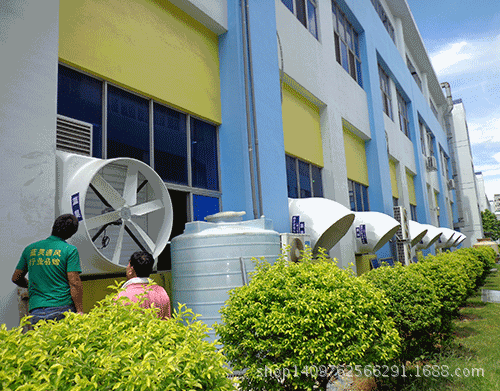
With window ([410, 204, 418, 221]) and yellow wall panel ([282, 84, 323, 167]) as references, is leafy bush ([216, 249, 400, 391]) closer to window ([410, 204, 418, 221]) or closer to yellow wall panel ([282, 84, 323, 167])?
yellow wall panel ([282, 84, 323, 167])

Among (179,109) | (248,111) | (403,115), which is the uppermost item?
(403,115)

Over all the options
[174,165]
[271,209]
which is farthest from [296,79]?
[174,165]

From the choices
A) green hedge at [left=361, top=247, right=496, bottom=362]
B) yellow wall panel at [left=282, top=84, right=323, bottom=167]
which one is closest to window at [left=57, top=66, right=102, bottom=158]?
green hedge at [left=361, top=247, right=496, bottom=362]

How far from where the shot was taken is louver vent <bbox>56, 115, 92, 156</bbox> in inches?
207

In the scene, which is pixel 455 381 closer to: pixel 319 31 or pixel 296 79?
pixel 296 79

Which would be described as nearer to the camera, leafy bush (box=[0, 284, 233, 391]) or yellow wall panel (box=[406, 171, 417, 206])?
leafy bush (box=[0, 284, 233, 391])

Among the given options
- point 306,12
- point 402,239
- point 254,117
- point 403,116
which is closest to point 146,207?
point 254,117

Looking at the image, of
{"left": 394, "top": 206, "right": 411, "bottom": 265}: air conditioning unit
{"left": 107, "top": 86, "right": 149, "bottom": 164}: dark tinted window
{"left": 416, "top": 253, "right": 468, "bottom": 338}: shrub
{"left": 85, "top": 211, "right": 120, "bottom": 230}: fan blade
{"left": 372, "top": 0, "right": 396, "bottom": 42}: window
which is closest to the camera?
{"left": 85, "top": 211, "right": 120, "bottom": 230}: fan blade

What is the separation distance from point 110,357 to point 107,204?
3885mm

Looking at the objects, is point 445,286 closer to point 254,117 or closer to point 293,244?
point 293,244

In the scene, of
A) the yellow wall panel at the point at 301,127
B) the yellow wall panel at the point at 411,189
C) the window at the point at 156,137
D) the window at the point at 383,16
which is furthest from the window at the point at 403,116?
the window at the point at 156,137

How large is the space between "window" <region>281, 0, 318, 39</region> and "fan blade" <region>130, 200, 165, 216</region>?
28.7ft

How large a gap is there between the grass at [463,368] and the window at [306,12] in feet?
33.0

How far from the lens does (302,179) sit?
12.0 m
